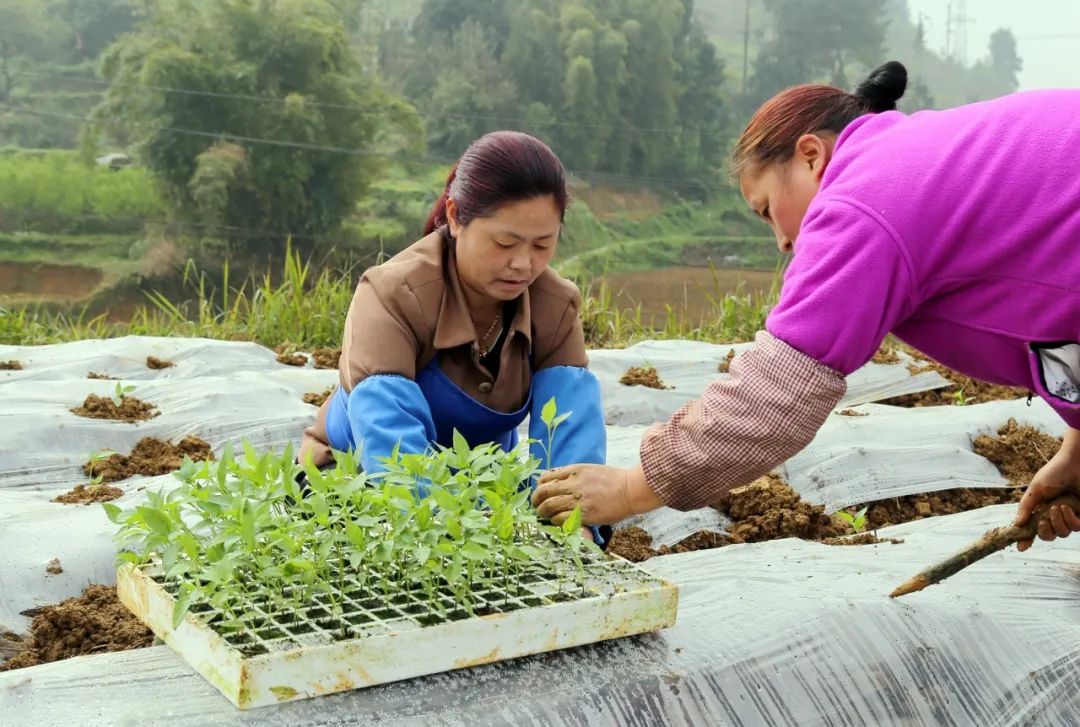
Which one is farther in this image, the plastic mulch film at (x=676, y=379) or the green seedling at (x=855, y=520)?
the plastic mulch film at (x=676, y=379)

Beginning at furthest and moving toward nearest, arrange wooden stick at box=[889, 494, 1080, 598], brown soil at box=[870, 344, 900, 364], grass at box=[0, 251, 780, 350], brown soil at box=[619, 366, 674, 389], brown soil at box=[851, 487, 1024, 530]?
grass at box=[0, 251, 780, 350] < brown soil at box=[870, 344, 900, 364] < brown soil at box=[619, 366, 674, 389] < brown soil at box=[851, 487, 1024, 530] < wooden stick at box=[889, 494, 1080, 598]

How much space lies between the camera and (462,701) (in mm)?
1521

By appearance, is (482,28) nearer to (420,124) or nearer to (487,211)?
(420,124)

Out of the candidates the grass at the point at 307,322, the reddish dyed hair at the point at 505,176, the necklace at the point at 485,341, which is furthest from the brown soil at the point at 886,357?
the reddish dyed hair at the point at 505,176

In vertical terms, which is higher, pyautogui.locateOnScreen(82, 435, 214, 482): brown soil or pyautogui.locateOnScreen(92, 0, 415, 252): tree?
pyautogui.locateOnScreen(82, 435, 214, 482): brown soil

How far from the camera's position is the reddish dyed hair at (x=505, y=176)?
2.15 m

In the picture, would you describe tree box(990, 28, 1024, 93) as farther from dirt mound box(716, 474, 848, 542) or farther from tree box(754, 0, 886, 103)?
dirt mound box(716, 474, 848, 542)

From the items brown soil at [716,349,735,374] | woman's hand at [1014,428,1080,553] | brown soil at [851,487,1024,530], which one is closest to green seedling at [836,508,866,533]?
brown soil at [851,487,1024,530]

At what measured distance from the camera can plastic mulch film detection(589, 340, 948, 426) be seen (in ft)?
12.7

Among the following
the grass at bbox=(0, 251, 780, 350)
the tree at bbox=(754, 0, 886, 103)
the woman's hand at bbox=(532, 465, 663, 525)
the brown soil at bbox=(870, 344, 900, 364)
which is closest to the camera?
the woman's hand at bbox=(532, 465, 663, 525)

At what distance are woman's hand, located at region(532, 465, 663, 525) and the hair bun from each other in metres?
0.75

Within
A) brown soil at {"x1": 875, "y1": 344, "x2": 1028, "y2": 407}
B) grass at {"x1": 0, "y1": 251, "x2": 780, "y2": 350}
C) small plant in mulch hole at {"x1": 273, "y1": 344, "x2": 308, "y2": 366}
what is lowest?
grass at {"x1": 0, "y1": 251, "x2": 780, "y2": 350}

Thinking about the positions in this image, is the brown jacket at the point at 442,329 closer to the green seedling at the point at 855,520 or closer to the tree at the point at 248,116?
the green seedling at the point at 855,520

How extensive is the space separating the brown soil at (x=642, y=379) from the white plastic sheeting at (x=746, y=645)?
0.87 metres
